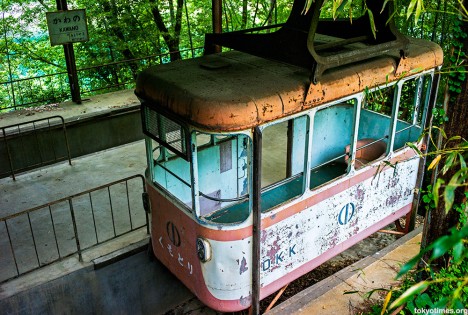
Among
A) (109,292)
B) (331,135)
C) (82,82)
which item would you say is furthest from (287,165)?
(82,82)

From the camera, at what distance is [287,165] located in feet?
19.4

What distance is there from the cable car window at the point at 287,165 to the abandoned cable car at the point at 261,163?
0.06 feet

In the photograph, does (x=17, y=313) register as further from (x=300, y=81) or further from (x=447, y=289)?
(x=447, y=289)

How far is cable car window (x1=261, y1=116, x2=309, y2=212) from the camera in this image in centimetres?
494

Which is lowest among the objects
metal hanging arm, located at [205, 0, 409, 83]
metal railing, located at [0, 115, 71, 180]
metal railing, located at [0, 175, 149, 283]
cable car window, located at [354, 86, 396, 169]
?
metal railing, located at [0, 175, 149, 283]

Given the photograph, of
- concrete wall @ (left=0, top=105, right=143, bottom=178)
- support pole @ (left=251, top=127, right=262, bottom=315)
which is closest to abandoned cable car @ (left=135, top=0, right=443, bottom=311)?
support pole @ (left=251, top=127, right=262, bottom=315)

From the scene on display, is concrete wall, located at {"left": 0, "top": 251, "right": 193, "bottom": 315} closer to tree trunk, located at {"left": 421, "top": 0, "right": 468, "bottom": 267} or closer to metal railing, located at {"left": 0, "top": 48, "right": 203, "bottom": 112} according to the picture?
tree trunk, located at {"left": 421, "top": 0, "right": 468, "bottom": 267}

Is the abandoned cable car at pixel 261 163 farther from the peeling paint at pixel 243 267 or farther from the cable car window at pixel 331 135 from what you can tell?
the cable car window at pixel 331 135

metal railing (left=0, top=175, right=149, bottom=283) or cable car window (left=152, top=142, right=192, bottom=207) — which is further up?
cable car window (left=152, top=142, right=192, bottom=207)

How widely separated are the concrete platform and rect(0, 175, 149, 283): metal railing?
80.7 inches

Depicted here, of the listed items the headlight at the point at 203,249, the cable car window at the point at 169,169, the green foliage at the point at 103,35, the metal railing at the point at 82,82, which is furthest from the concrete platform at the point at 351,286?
the metal railing at the point at 82,82

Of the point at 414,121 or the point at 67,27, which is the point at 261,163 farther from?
the point at 67,27

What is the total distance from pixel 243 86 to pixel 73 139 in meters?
5.38

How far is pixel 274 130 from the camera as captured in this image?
908cm
